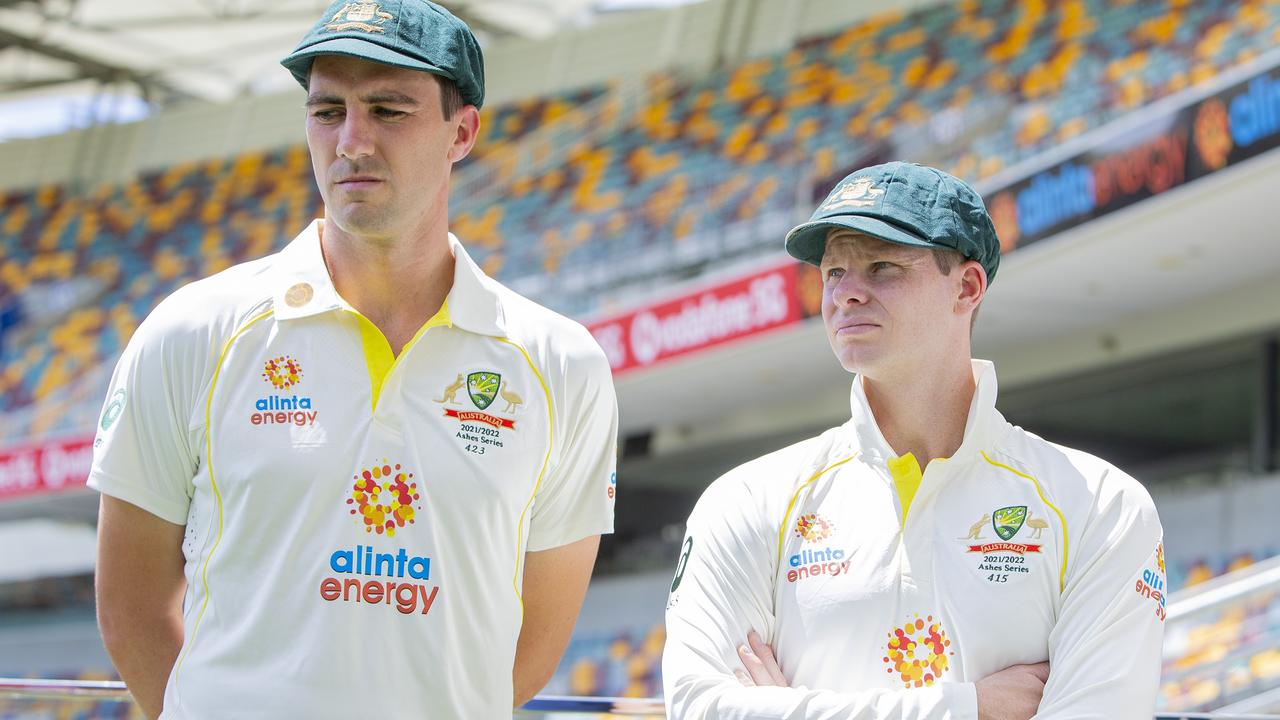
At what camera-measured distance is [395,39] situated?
6.06ft

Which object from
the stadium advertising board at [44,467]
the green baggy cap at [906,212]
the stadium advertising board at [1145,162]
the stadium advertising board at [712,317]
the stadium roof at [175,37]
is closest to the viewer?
the green baggy cap at [906,212]

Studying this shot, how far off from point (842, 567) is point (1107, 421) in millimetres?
10245

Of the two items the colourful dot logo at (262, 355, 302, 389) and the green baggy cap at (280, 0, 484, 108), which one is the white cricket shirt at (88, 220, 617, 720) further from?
the green baggy cap at (280, 0, 484, 108)

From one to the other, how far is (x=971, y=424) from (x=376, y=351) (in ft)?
2.61

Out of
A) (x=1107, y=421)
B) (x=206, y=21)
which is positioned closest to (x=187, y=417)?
(x=1107, y=421)

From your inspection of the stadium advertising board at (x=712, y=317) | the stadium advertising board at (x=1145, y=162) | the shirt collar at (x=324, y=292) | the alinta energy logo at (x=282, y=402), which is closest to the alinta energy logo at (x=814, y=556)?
the shirt collar at (x=324, y=292)

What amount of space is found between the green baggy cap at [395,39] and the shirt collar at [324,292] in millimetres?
207

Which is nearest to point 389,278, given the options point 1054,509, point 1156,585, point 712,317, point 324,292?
point 324,292

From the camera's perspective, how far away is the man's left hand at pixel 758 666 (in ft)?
6.30

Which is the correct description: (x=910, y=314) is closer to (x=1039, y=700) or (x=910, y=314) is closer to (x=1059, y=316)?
(x=1039, y=700)

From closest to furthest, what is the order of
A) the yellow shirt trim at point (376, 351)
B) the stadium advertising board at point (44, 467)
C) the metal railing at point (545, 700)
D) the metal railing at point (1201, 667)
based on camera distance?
the yellow shirt trim at point (376, 351), the metal railing at point (545, 700), the metal railing at point (1201, 667), the stadium advertising board at point (44, 467)

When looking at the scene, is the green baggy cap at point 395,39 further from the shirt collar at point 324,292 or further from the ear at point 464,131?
the shirt collar at point 324,292

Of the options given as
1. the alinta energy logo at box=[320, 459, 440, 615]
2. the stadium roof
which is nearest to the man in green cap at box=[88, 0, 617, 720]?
the alinta energy logo at box=[320, 459, 440, 615]

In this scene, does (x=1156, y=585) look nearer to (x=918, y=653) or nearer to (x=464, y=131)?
(x=918, y=653)
